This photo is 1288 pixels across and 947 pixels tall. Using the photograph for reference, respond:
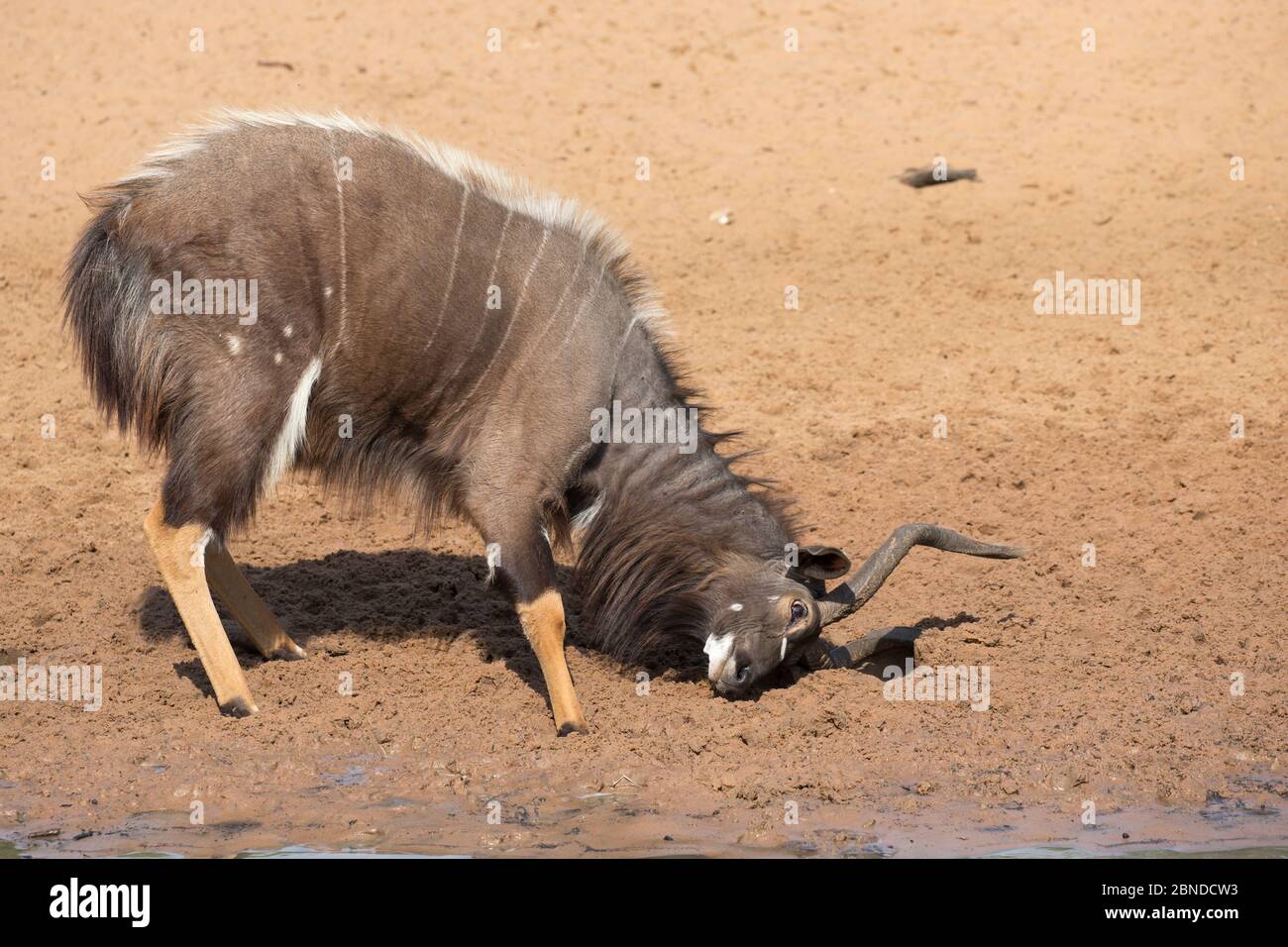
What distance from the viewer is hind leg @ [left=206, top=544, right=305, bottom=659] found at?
23.8 ft

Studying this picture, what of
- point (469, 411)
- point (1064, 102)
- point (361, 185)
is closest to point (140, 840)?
point (469, 411)

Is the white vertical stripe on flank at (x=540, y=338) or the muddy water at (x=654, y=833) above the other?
the white vertical stripe on flank at (x=540, y=338)

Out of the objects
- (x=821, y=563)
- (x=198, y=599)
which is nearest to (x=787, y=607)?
(x=821, y=563)

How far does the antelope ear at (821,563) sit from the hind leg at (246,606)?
7.37 feet

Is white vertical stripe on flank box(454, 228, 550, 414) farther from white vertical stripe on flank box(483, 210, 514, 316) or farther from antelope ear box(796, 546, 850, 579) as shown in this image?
antelope ear box(796, 546, 850, 579)

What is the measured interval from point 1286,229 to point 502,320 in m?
6.76

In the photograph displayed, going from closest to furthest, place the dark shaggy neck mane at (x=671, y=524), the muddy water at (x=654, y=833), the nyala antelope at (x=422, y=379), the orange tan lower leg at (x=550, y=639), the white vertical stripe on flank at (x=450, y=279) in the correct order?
the muddy water at (x=654, y=833) < the nyala antelope at (x=422, y=379) < the orange tan lower leg at (x=550, y=639) < the white vertical stripe on flank at (x=450, y=279) < the dark shaggy neck mane at (x=671, y=524)

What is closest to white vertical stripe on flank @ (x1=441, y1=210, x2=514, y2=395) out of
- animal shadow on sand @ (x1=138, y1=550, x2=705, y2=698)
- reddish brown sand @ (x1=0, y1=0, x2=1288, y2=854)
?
reddish brown sand @ (x1=0, y1=0, x2=1288, y2=854)

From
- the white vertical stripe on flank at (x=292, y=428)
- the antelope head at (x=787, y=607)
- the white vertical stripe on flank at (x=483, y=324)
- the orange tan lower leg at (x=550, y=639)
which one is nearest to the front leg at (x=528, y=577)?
the orange tan lower leg at (x=550, y=639)

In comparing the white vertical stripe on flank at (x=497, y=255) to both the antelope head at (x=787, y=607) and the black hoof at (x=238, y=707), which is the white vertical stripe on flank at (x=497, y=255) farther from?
the black hoof at (x=238, y=707)

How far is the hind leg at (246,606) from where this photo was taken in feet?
23.8

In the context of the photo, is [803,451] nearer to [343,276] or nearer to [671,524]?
[671,524]

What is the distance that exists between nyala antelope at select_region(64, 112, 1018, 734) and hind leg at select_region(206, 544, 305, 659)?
455mm

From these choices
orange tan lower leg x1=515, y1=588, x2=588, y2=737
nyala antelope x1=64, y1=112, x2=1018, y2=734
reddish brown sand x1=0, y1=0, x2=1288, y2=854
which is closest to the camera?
reddish brown sand x1=0, y1=0, x2=1288, y2=854
